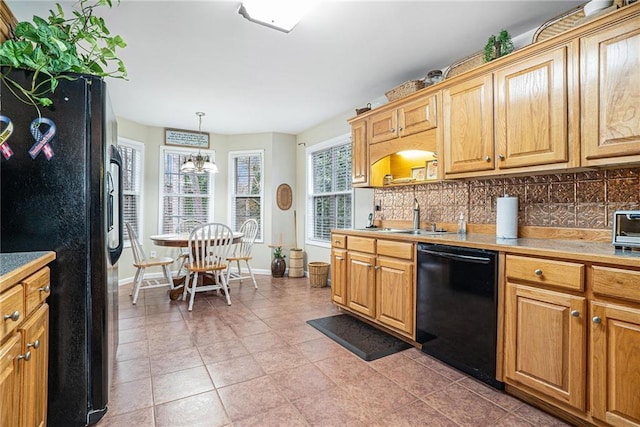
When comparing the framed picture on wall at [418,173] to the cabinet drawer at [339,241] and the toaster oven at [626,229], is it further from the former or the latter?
the toaster oven at [626,229]

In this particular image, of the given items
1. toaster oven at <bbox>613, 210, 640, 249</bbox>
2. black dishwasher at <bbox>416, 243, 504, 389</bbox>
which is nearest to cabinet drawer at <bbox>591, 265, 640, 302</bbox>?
toaster oven at <bbox>613, 210, 640, 249</bbox>

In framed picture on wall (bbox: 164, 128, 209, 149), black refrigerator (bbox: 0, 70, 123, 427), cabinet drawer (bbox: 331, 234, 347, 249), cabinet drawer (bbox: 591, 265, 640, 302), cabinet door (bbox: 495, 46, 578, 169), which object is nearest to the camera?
cabinet drawer (bbox: 591, 265, 640, 302)

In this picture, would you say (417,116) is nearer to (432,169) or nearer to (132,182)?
(432,169)

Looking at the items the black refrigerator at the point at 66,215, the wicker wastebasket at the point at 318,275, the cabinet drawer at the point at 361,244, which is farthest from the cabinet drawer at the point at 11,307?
the wicker wastebasket at the point at 318,275

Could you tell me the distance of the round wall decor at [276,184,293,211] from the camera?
5707 mm

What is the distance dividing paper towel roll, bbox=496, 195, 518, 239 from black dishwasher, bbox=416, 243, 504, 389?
454 mm

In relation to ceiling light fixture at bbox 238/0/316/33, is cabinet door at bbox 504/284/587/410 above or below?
below

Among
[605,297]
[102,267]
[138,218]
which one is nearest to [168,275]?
[138,218]

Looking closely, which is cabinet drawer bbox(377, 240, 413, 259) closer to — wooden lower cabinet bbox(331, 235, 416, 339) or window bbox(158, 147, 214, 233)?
wooden lower cabinet bbox(331, 235, 416, 339)

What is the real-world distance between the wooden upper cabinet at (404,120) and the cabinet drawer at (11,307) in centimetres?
278

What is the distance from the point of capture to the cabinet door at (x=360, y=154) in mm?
3531

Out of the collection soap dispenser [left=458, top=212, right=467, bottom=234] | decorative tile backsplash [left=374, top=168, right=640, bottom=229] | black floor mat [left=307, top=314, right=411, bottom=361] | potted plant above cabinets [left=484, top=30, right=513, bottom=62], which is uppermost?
potted plant above cabinets [left=484, top=30, right=513, bottom=62]

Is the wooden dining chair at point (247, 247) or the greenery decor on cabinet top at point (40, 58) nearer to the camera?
the greenery decor on cabinet top at point (40, 58)

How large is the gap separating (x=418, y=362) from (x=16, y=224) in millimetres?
2555
